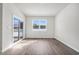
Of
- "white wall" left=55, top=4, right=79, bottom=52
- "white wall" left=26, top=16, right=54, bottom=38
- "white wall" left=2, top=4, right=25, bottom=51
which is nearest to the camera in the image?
"white wall" left=2, top=4, right=25, bottom=51

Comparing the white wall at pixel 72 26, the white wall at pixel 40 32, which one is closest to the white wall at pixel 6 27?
the white wall at pixel 72 26

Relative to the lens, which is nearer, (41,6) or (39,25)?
(41,6)

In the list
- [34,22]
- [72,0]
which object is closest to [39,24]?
[34,22]

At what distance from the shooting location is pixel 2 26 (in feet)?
11.9

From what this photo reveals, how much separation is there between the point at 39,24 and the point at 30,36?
1445 millimetres

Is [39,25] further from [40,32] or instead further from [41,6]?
[41,6]

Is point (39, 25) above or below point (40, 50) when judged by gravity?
above

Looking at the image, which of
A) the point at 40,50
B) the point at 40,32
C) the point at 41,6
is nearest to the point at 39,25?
the point at 40,32

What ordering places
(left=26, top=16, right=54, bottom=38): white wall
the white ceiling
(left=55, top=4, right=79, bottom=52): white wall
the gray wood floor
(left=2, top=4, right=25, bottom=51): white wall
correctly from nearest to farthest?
the gray wood floor
(left=2, top=4, right=25, bottom=51): white wall
(left=55, top=4, right=79, bottom=52): white wall
the white ceiling
(left=26, top=16, right=54, bottom=38): white wall

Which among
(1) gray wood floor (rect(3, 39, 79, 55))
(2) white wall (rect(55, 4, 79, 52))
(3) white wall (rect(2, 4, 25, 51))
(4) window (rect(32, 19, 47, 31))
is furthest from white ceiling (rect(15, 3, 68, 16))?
(4) window (rect(32, 19, 47, 31))

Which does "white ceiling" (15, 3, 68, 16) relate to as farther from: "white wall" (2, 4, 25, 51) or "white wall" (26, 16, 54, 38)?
"white wall" (26, 16, 54, 38)

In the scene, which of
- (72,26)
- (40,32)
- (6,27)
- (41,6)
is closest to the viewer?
(6,27)

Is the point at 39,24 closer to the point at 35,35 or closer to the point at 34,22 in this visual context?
the point at 34,22

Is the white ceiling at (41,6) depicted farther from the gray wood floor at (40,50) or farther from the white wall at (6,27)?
the gray wood floor at (40,50)
